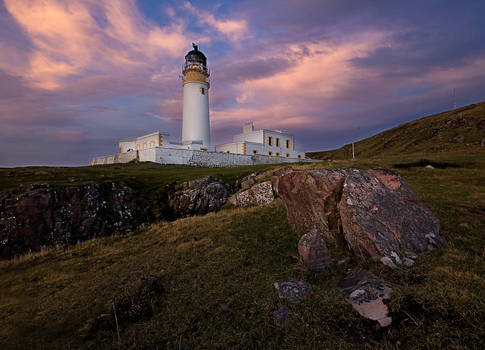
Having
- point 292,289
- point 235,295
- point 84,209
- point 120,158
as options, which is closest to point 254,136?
point 120,158

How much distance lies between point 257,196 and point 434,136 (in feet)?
345

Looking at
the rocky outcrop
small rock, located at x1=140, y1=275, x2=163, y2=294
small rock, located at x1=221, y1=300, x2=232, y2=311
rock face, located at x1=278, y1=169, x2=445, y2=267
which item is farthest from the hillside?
small rock, located at x1=140, y1=275, x2=163, y2=294

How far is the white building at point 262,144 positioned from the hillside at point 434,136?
36008 mm

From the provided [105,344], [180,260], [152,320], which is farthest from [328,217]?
[105,344]

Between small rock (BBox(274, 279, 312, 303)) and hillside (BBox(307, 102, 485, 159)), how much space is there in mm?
79632

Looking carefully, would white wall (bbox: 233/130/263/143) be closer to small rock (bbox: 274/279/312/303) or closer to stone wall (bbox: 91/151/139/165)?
stone wall (bbox: 91/151/139/165)

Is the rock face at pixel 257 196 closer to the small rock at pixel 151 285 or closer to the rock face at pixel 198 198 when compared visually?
the rock face at pixel 198 198

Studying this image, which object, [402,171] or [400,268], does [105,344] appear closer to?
[400,268]

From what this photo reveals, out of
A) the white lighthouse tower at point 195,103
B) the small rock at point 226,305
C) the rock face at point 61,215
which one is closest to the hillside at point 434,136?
the white lighthouse tower at point 195,103

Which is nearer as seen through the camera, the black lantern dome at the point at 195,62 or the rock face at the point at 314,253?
the rock face at the point at 314,253

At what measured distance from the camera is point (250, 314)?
5754 millimetres

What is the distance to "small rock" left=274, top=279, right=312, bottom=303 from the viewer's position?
19.9 ft

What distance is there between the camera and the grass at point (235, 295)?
4.62 metres

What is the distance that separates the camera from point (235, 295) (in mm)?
6547
